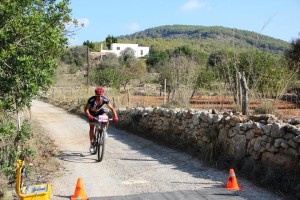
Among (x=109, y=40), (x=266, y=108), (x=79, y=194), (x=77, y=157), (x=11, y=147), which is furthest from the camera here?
(x=109, y=40)

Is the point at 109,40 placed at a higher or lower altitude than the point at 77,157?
higher

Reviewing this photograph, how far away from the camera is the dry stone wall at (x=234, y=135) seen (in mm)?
7199

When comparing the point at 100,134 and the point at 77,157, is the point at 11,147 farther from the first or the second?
the point at 77,157

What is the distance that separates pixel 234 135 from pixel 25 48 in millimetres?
4717

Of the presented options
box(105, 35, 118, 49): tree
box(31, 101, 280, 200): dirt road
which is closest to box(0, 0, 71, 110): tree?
box(31, 101, 280, 200): dirt road

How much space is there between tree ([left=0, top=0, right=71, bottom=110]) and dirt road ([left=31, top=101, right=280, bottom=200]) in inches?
76.3

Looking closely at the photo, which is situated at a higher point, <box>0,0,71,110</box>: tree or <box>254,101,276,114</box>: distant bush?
<box>0,0,71,110</box>: tree

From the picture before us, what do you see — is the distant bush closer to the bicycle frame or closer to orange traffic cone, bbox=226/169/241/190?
the bicycle frame

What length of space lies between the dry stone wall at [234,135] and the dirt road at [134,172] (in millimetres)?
517

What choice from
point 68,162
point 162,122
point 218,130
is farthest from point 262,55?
point 68,162

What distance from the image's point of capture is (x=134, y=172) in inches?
343

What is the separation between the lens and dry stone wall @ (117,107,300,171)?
7.20 m

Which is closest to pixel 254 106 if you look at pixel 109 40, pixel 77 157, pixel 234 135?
pixel 234 135

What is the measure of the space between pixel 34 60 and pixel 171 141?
217 inches
